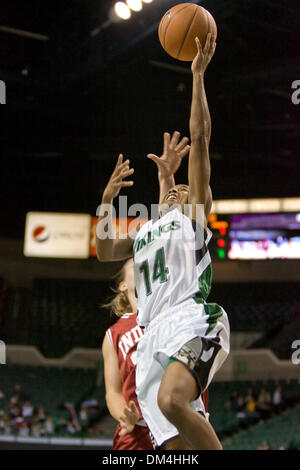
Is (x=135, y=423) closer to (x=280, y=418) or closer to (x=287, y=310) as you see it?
(x=280, y=418)

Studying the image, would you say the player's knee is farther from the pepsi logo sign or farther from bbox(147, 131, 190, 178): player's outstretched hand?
the pepsi logo sign

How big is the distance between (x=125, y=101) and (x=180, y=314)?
11426 mm

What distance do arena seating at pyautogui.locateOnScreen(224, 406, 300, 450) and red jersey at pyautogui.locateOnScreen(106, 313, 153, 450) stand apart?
8.89 m

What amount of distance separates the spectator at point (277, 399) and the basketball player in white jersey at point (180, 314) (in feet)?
35.5

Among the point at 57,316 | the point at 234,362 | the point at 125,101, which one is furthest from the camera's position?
the point at 57,316

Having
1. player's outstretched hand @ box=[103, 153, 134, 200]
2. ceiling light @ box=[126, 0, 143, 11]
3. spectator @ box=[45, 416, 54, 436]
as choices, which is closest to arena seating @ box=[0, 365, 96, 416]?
spectator @ box=[45, 416, 54, 436]

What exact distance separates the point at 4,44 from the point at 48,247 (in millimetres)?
6272

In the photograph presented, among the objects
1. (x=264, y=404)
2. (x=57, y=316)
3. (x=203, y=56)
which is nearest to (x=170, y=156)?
(x=203, y=56)

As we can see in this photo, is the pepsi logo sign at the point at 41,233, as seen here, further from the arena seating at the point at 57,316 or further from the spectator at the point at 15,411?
the spectator at the point at 15,411

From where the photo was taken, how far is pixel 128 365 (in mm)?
3854

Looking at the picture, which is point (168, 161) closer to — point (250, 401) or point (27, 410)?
point (250, 401)

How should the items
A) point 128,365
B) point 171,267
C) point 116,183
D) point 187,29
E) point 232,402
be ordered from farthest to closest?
1. point 232,402
2. point 187,29
3. point 116,183
4. point 128,365
5. point 171,267

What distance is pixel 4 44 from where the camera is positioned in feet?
39.1

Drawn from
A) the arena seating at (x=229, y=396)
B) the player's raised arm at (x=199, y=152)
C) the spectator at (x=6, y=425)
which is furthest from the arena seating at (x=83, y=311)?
the player's raised arm at (x=199, y=152)
